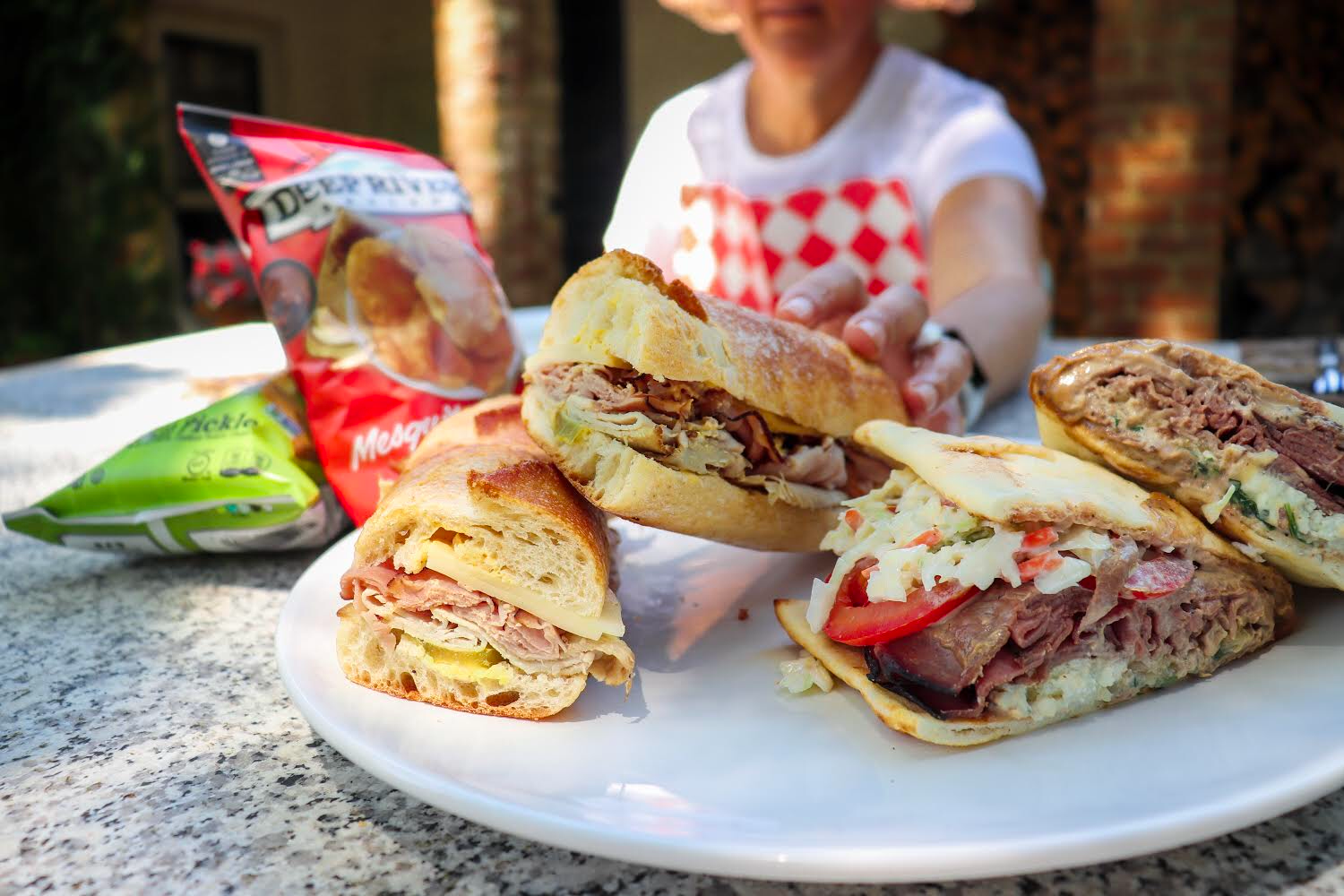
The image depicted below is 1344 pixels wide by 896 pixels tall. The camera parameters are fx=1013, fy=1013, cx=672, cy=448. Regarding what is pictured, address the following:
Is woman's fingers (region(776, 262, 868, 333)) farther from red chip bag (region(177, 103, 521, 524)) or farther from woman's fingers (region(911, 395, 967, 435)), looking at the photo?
red chip bag (region(177, 103, 521, 524))

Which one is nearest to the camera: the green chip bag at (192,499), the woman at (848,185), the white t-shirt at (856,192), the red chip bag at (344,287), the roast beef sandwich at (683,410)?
the roast beef sandwich at (683,410)

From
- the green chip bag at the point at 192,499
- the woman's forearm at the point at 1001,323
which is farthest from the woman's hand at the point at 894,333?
the green chip bag at the point at 192,499

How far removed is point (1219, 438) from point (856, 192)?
218 centimetres

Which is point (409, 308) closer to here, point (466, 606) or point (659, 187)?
point (466, 606)

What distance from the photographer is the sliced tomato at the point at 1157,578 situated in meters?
1.12

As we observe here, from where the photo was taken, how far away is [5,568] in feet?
5.87

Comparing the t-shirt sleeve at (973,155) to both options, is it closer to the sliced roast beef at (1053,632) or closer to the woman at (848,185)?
the woman at (848,185)

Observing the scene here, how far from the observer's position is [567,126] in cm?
611

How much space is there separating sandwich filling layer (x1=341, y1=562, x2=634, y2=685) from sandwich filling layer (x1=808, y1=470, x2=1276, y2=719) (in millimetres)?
282

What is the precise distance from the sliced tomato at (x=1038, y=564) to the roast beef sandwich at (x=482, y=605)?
1.43ft

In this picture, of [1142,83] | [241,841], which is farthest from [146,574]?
[1142,83]

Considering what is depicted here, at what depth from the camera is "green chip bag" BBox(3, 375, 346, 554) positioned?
1.65 m

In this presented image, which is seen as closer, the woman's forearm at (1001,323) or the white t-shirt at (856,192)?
the woman's forearm at (1001,323)

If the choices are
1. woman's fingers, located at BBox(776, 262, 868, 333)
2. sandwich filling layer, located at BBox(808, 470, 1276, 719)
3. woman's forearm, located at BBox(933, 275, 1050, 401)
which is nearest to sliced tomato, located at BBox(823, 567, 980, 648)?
sandwich filling layer, located at BBox(808, 470, 1276, 719)
